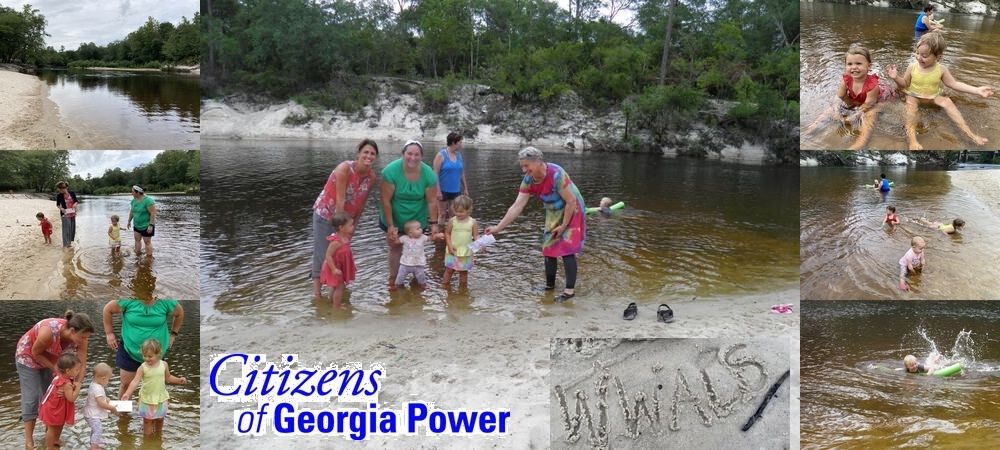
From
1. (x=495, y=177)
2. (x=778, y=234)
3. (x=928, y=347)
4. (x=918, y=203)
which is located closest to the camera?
(x=928, y=347)

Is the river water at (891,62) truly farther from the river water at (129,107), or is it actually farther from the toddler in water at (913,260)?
the river water at (129,107)

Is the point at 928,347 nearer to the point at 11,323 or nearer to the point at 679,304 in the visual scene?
the point at 679,304

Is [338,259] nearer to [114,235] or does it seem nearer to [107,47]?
[107,47]

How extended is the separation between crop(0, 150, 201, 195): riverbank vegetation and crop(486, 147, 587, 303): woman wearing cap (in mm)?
3246

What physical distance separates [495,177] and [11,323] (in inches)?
430

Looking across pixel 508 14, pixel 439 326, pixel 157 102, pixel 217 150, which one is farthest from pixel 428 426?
pixel 508 14

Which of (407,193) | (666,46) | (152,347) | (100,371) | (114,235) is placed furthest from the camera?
(666,46)

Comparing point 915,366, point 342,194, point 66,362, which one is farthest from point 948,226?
point 66,362

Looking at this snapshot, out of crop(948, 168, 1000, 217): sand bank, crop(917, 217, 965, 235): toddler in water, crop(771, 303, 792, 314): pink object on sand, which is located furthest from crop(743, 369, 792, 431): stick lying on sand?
crop(948, 168, 1000, 217): sand bank

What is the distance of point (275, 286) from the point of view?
6.10m

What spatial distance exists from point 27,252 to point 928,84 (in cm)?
789

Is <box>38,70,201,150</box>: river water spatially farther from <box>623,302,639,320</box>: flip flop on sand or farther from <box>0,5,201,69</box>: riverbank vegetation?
<box>623,302,639,320</box>: flip flop on sand

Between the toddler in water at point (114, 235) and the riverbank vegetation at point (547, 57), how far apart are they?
75.1 feet

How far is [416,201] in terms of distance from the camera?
588 centimetres
